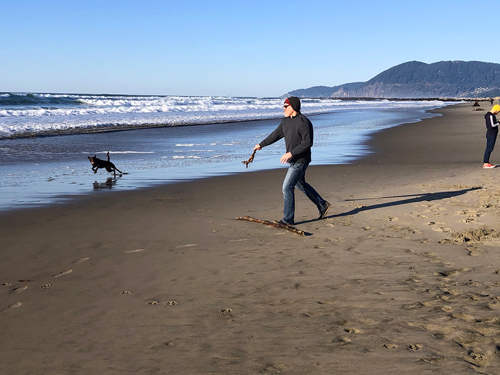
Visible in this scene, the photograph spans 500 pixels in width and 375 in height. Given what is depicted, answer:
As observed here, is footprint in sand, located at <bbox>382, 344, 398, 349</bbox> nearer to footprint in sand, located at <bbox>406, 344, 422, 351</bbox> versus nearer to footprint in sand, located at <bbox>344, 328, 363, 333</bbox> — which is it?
footprint in sand, located at <bbox>406, 344, 422, 351</bbox>

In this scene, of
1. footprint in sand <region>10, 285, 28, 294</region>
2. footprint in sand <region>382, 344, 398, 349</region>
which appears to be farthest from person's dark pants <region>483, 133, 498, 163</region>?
footprint in sand <region>10, 285, 28, 294</region>

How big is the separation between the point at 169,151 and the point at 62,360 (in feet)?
45.5

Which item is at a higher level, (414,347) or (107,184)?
(414,347)

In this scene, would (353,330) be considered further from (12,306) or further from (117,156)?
(117,156)

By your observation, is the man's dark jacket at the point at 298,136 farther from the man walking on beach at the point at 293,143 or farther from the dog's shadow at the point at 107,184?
the dog's shadow at the point at 107,184

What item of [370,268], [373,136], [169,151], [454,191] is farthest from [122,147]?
[370,268]

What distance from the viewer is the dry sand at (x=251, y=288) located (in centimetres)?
301

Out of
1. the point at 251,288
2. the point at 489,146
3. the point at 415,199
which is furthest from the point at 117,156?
the point at 251,288

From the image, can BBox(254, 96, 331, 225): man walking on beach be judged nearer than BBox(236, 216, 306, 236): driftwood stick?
No

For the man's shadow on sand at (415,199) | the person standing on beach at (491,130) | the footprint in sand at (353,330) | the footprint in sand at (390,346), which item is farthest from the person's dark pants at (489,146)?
the footprint in sand at (390,346)

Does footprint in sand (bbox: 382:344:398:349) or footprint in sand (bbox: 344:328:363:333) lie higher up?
footprint in sand (bbox: 382:344:398:349)

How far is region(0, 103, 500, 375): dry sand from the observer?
3008mm

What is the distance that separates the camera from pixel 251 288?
426 cm

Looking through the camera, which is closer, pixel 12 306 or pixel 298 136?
pixel 12 306
